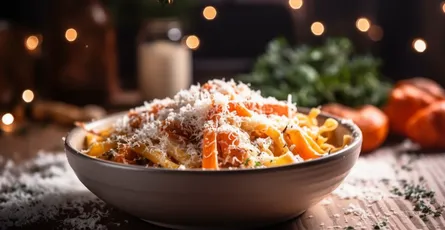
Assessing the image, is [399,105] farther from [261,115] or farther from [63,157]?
[63,157]

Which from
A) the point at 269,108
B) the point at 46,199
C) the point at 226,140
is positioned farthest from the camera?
the point at 46,199

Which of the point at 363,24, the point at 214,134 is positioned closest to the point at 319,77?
the point at 363,24

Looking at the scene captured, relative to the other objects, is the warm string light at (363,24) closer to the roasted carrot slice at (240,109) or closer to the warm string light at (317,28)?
the warm string light at (317,28)

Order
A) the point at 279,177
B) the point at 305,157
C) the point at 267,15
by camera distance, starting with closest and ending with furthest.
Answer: the point at 279,177, the point at 305,157, the point at 267,15

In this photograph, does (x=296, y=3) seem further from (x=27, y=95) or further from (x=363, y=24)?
(x=27, y=95)

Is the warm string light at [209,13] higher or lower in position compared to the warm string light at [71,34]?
higher

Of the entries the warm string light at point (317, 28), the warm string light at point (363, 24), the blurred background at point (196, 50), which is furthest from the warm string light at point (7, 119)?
the warm string light at point (363, 24)

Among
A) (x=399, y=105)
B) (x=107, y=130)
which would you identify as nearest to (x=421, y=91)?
(x=399, y=105)
